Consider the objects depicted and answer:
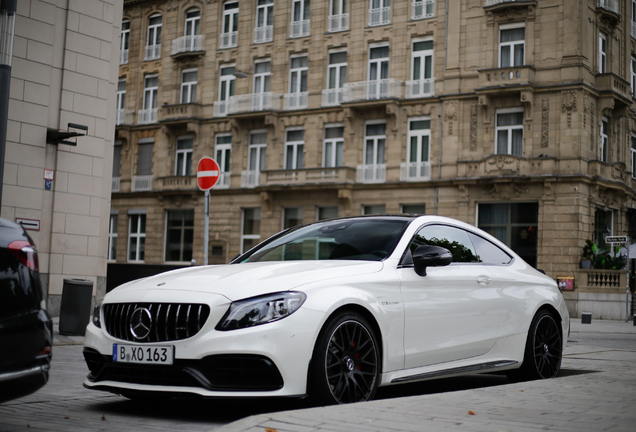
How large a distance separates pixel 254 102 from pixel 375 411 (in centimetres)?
3481

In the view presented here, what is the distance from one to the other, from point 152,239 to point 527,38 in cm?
2136

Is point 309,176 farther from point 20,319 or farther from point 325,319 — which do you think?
point 20,319

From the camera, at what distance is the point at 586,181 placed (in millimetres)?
31859

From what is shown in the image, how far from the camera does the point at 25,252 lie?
14.3 ft

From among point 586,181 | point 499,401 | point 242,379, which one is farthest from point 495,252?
point 586,181

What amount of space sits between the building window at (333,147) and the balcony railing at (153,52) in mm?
11969

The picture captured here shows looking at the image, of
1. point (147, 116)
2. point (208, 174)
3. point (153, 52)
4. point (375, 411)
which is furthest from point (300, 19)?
point (375, 411)

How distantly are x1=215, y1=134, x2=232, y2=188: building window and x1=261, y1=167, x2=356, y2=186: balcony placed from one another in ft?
8.87

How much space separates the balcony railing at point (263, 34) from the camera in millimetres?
39375


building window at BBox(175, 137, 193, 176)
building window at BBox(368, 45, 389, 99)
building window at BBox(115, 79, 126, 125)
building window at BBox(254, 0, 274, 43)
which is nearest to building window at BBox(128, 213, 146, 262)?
building window at BBox(175, 137, 193, 176)

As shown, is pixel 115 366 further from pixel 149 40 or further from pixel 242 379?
pixel 149 40

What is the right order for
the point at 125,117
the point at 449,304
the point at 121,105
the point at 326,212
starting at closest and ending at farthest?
the point at 449,304
the point at 326,212
the point at 125,117
the point at 121,105

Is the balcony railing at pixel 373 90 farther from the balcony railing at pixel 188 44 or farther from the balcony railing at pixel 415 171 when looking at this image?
the balcony railing at pixel 188 44

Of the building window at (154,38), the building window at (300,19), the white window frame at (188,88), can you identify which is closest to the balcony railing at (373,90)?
the building window at (300,19)
